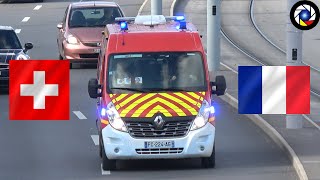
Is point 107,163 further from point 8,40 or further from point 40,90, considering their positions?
point 8,40

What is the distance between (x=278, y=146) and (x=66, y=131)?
14.6ft

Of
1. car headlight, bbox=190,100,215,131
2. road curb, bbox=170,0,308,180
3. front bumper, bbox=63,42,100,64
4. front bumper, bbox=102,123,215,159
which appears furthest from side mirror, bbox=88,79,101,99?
front bumper, bbox=63,42,100,64

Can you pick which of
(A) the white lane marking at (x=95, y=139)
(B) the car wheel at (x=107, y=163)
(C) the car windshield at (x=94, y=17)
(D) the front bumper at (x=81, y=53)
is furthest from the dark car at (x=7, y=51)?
(B) the car wheel at (x=107, y=163)

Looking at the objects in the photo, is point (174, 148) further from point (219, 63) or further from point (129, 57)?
point (219, 63)

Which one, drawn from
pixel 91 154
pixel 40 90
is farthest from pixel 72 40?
pixel 40 90

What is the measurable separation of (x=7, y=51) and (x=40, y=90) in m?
12.8

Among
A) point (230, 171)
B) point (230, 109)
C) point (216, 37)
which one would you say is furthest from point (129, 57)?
point (216, 37)

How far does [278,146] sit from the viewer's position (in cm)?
2178

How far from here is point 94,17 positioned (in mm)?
36062

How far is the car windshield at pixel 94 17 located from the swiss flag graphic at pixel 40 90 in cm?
1691

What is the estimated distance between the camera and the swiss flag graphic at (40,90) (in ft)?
59.8

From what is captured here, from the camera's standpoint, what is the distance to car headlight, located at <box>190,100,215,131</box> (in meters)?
19.0

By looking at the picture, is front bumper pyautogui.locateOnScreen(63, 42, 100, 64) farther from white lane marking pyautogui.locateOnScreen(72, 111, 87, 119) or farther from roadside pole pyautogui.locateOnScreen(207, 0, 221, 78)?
white lane marking pyautogui.locateOnScreen(72, 111, 87, 119)

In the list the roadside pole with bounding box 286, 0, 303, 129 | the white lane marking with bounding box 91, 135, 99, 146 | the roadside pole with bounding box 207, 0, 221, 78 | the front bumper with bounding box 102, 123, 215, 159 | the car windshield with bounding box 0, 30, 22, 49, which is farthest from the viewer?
the roadside pole with bounding box 207, 0, 221, 78
